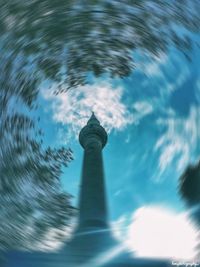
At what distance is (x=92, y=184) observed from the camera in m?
32.1

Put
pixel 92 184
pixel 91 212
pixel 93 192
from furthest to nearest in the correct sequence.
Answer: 1. pixel 92 184
2. pixel 93 192
3. pixel 91 212

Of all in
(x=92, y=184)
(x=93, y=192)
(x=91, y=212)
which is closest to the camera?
(x=91, y=212)

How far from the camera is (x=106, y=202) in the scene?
2891 centimetres

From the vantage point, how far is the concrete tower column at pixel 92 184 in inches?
1077

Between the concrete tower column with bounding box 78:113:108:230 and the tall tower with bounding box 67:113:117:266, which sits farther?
the concrete tower column with bounding box 78:113:108:230

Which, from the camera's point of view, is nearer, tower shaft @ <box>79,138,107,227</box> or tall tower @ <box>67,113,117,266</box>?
tall tower @ <box>67,113,117,266</box>

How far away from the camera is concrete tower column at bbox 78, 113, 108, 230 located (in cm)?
2734

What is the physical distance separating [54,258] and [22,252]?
273cm

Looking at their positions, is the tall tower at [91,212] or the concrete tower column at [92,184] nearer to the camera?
the tall tower at [91,212]

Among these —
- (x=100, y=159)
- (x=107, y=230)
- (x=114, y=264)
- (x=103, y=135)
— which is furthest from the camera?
(x=103, y=135)

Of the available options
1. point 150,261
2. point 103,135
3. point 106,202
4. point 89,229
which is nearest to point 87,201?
point 106,202

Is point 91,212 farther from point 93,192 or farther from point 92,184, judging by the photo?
point 92,184

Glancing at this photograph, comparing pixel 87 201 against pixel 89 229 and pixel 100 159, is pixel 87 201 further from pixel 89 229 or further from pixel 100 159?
pixel 100 159

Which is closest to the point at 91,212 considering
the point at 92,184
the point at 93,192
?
the point at 93,192
